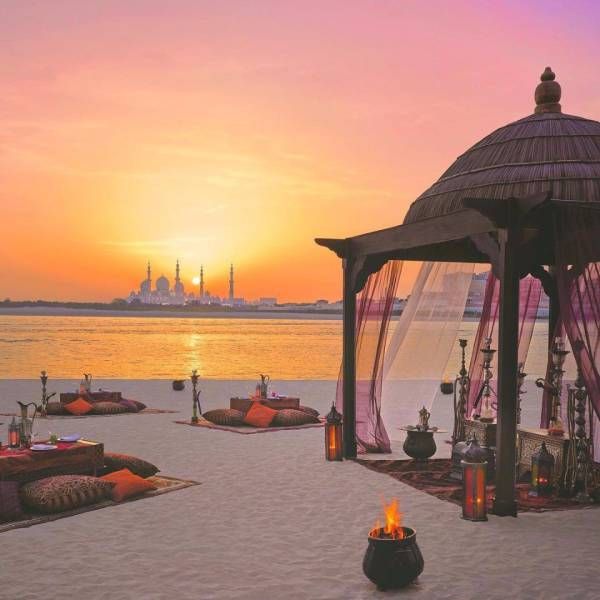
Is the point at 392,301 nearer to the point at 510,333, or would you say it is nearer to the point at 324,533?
Answer: the point at 510,333

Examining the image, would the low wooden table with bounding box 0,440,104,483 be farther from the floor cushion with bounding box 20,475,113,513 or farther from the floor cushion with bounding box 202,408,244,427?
the floor cushion with bounding box 202,408,244,427

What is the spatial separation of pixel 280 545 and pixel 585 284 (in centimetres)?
387

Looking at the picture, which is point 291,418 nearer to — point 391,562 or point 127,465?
point 127,465

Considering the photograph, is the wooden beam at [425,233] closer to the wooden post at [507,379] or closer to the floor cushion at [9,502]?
the wooden post at [507,379]

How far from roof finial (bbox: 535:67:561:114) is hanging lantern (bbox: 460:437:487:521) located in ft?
15.9

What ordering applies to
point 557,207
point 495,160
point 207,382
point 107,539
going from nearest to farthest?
1. point 107,539
2. point 557,207
3. point 495,160
4. point 207,382

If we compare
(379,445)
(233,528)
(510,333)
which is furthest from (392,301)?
(233,528)

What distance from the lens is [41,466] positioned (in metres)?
8.64

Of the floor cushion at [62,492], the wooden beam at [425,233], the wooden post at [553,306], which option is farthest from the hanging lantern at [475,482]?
the wooden post at [553,306]

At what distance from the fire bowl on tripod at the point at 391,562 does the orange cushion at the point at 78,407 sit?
36.9 feet

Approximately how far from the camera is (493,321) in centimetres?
1130

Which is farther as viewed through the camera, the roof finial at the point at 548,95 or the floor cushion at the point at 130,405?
the floor cushion at the point at 130,405

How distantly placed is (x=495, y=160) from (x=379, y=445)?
4416 mm

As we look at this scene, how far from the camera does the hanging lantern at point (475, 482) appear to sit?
25.4 ft
